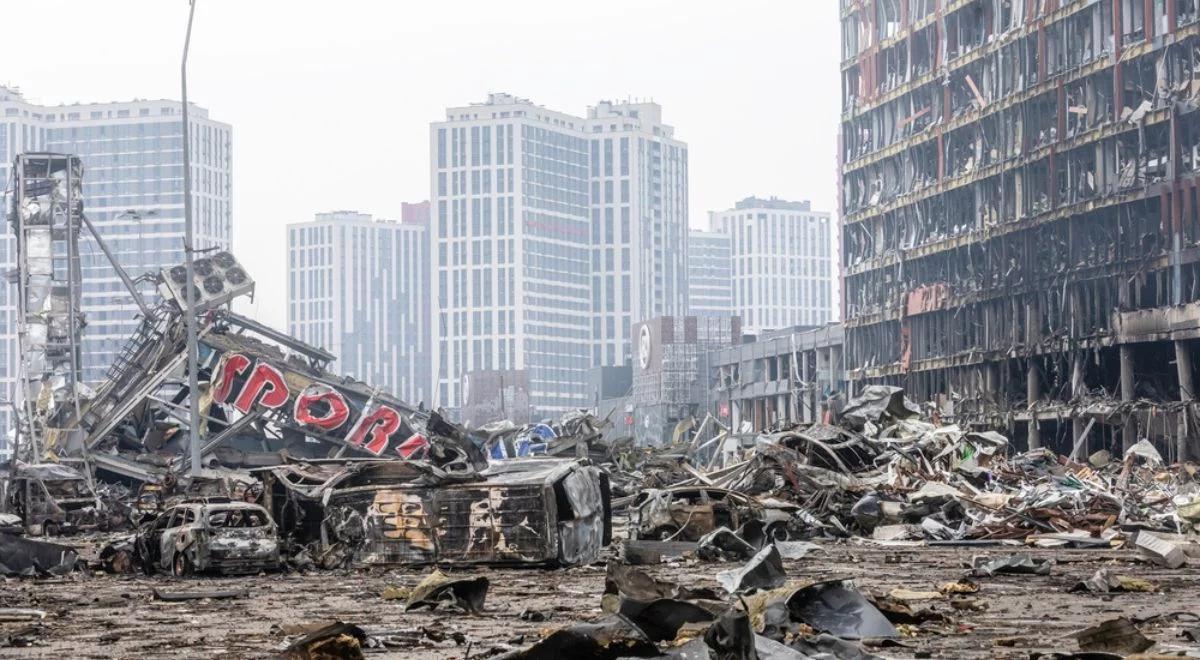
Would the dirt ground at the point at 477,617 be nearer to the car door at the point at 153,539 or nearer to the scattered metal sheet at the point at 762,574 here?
the car door at the point at 153,539

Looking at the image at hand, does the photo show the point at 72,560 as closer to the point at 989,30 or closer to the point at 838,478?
the point at 838,478

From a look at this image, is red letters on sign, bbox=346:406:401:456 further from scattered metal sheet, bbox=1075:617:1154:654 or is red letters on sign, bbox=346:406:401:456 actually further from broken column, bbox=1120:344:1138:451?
scattered metal sheet, bbox=1075:617:1154:654

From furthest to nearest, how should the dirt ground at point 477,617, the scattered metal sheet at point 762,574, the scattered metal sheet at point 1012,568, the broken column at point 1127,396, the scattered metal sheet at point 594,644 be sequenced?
the broken column at point 1127,396 → the scattered metal sheet at point 1012,568 → the scattered metal sheet at point 762,574 → the dirt ground at point 477,617 → the scattered metal sheet at point 594,644

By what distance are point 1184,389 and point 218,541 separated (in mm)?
47960

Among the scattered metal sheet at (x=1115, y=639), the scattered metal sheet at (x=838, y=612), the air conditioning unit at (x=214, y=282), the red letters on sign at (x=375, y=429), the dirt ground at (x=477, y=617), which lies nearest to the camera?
the scattered metal sheet at (x=1115, y=639)

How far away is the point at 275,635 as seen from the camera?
15422mm

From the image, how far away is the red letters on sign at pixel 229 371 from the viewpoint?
2714 inches

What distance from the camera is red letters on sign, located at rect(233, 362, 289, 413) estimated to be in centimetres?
6919

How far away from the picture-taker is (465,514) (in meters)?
24.1

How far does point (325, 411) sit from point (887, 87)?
42.4 meters

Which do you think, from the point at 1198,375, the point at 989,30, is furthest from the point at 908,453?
the point at 989,30

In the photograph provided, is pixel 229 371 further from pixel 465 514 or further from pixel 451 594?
pixel 451 594

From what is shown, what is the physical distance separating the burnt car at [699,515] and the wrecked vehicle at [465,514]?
131 inches

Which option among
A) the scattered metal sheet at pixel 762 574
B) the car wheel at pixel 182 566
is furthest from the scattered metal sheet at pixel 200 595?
the scattered metal sheet at pixel 762 574
